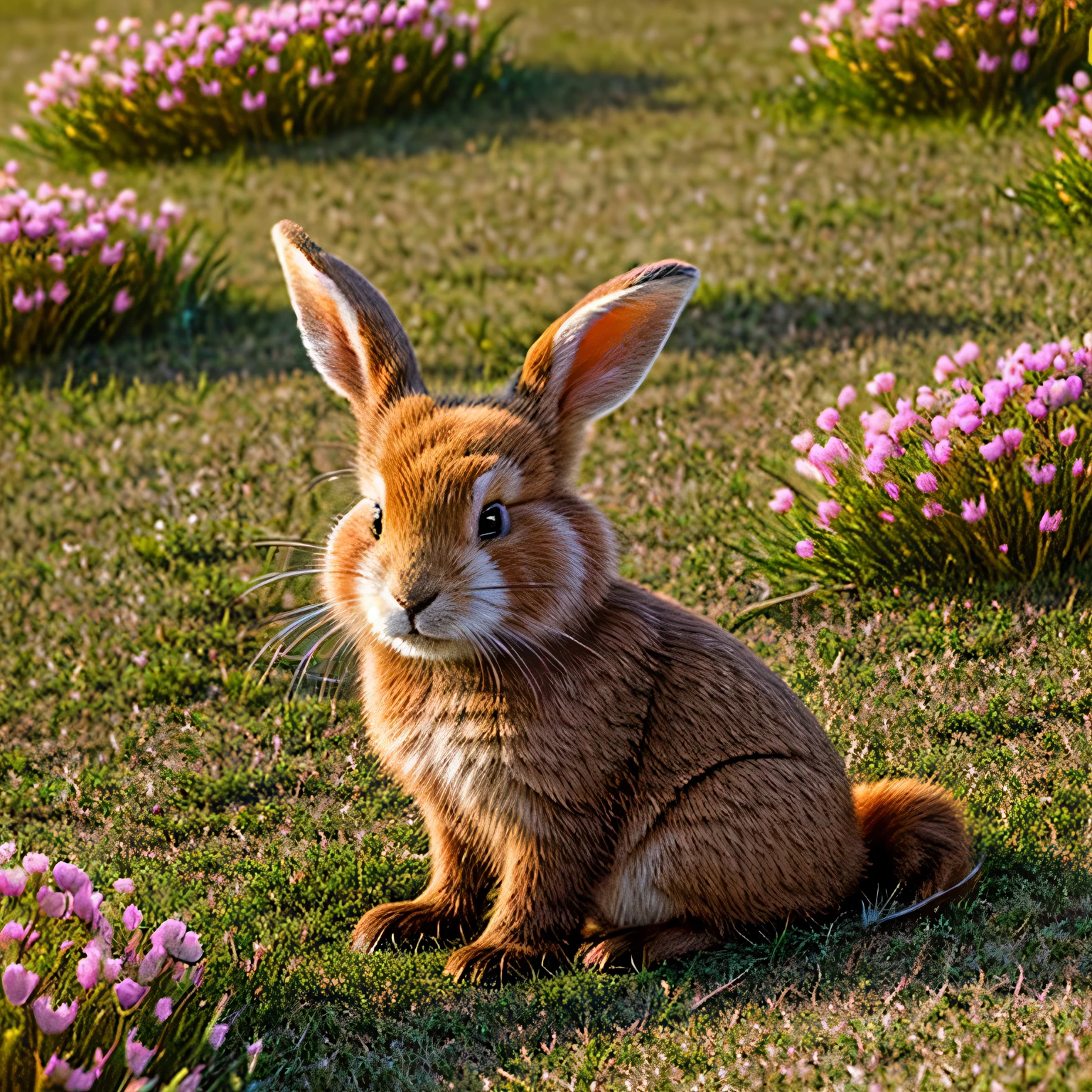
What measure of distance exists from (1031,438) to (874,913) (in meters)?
2.42

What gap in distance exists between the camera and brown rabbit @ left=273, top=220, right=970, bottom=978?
424cm

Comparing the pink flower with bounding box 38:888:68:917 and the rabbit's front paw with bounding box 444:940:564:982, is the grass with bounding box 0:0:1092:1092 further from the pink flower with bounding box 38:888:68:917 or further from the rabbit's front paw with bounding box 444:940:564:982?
the pink flower with bounding box 38:888:68:917

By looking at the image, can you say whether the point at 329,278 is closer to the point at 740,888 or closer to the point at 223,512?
the point at 740,888

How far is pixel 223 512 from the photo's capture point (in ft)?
24.7

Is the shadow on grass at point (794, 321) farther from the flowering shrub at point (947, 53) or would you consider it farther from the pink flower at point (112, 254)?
the pink flower at point (112, 254)

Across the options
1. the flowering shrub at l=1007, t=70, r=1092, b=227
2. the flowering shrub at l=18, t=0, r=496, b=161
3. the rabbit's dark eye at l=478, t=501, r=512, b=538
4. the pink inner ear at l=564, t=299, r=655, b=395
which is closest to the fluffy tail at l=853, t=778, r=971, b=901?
the rabbit's dark eye at l=478, t=501, r=512, b=538

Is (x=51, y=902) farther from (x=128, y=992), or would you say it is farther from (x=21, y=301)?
(x=21, y=301)

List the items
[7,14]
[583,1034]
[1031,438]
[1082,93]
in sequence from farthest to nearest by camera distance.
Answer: [7,14] < [1082,93] < [1031,438] < [583,1034]

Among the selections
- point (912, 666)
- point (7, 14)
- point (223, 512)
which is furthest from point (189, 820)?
point (7, 14)

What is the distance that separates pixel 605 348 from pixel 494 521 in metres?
0.69

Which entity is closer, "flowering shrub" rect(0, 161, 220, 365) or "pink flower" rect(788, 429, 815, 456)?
"pink flower" rect(788, 429, 815, 456)

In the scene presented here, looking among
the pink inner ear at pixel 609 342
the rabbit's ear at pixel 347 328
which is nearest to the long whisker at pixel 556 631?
the pink inner ear at pixel 609 342

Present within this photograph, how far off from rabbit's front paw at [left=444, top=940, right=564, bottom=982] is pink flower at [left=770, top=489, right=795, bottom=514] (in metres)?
2.45

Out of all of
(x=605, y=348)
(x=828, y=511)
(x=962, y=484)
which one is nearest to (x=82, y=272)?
(x=828, y=511)
